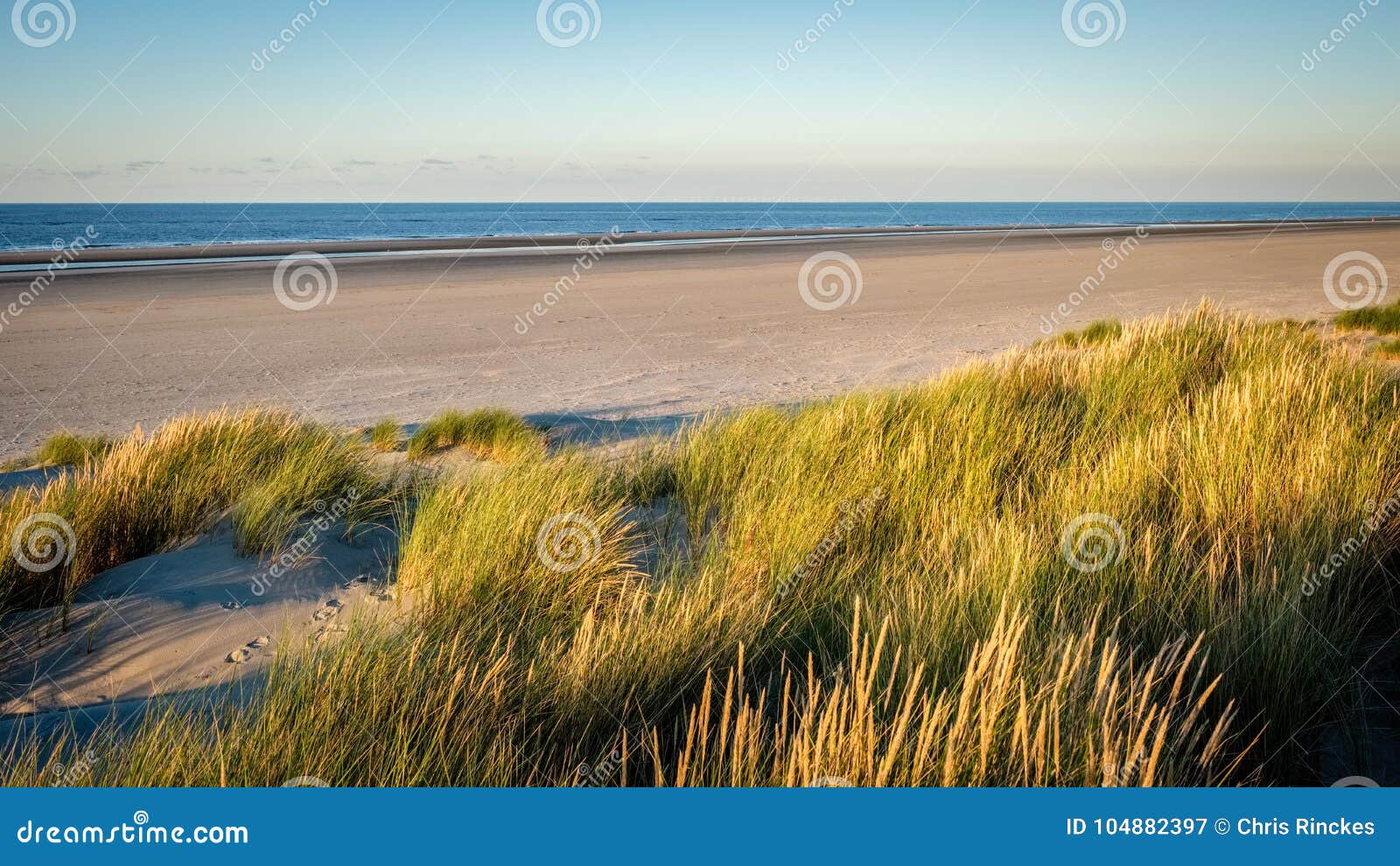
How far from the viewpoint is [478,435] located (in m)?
6.62

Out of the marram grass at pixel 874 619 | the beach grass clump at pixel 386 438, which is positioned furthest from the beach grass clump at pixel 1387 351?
the beach grass clump at pixel 386 438

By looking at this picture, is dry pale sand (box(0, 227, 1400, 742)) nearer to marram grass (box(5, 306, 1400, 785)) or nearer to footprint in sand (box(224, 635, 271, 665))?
footprint in sand (box(224, 635, 271, 665))

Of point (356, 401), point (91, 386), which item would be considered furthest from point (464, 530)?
point (91, 386)

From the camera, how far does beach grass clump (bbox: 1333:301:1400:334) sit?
1135 cm

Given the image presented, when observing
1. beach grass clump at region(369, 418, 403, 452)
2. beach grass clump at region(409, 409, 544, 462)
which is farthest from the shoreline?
beach grass clump at region(409, 409, 544, 462)

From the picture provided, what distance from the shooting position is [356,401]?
30.5 ft

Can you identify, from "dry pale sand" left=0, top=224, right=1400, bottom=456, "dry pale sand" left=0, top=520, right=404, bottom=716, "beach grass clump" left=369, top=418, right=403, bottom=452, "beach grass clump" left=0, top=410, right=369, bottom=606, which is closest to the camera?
"dry pale sand" left=0, top=520, right=404, bottom=716

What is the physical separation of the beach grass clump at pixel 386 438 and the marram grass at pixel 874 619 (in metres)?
1.96

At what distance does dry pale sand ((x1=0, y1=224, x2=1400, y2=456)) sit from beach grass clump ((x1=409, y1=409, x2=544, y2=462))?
1.41m

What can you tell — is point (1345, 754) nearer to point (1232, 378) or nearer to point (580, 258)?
point (1232, 378)

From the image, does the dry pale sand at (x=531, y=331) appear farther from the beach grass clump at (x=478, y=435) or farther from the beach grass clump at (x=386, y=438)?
the beach grass clump at (x=386, y=438)

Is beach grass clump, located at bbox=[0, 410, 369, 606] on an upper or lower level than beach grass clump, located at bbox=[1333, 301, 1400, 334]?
lower

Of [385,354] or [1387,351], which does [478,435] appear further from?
[1387,351]

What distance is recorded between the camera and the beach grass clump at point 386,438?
6478mm
